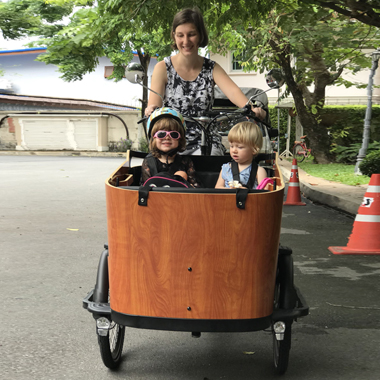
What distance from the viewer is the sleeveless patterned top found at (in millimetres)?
4645

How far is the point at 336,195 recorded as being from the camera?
10445 millimetres

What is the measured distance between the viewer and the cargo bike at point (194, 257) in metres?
2.62

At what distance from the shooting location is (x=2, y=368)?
10.2 feet

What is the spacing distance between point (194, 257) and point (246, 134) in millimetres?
1161

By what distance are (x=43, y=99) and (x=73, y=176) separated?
27.1 m

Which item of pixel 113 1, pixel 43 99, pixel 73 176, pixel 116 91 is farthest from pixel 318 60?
pixel 116 91

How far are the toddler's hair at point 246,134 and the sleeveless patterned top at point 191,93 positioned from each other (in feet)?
3.71

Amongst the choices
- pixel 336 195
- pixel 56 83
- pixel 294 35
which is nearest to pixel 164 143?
pixel 336 195

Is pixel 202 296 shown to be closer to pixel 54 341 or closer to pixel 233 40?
pixel 54 341

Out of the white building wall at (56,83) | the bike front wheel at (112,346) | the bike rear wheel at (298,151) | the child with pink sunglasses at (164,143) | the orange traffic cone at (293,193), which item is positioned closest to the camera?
the bike front wheel at (112,346)

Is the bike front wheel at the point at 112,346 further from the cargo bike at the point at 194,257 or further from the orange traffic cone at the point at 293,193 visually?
the orange traffic cone at the point at 293,193

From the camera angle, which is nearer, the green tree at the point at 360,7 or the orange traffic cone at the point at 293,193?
the green tree at the point at 360,7

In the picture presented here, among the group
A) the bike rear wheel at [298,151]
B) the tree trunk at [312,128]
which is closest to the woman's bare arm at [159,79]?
the tree trunk at [312,128]

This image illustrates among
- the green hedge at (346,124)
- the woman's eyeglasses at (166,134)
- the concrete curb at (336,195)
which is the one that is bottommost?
the green hedge at (346,124)
